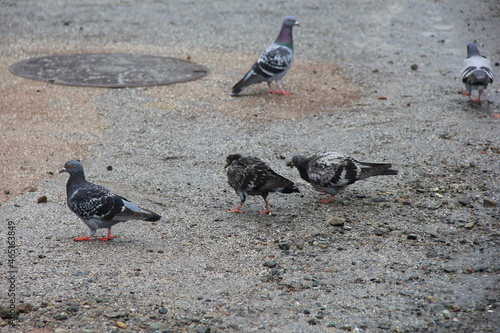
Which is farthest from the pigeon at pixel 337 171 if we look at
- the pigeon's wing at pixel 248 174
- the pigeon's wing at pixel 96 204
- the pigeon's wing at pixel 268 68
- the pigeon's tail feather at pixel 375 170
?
the pigeon's wing at pixel 268 68

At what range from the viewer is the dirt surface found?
412cm

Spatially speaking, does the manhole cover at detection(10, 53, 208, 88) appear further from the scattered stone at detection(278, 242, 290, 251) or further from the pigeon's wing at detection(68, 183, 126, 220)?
the scattered stone at detection(278, 242, 290, 251)

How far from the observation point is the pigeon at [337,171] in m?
5.93

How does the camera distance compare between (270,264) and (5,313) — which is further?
(270,264)

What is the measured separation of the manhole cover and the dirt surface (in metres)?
0.24

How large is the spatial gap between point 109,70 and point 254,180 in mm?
5326

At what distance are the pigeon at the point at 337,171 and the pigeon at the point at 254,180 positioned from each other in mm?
383

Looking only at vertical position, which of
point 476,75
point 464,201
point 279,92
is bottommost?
point 464,201

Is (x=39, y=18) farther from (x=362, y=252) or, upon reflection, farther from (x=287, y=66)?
(x=362, y=252)

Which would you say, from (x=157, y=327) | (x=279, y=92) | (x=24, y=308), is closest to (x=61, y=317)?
(x=24, y=308)

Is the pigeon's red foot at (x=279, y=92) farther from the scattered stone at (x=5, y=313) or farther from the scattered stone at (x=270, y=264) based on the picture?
the scattered stone at (x=5, y=313)

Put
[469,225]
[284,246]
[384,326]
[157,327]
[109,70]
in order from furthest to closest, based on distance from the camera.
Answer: [109,70] → [469,225] → [284,246] → [384,326] → [157,327]

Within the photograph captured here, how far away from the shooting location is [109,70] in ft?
33.2

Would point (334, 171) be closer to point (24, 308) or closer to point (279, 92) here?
point (24, 308)
